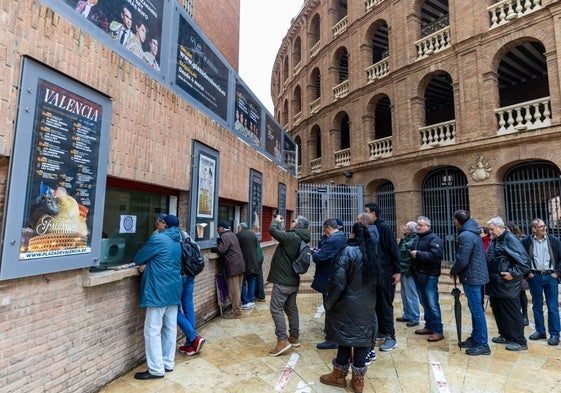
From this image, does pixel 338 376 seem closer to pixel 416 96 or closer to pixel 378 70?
pixel 416 96

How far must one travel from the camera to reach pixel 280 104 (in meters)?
27.4

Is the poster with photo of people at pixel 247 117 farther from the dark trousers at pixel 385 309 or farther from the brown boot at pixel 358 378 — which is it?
the brown boot at pixel 358 378

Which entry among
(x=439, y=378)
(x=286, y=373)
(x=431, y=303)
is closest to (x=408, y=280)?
(x=431, y=303)

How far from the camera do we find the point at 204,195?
18.9 ft

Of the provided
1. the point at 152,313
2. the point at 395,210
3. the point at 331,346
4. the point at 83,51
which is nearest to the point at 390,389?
the point at 331,346

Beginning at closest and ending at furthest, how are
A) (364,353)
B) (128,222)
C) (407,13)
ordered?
(364,353)
(128,222)
(407,13)

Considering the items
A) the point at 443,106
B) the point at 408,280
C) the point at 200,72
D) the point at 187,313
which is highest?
the point at 443,106

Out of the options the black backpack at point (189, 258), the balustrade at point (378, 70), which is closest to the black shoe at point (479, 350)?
the black backpack at point (189, 258)

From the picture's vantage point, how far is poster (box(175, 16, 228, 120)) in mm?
5172

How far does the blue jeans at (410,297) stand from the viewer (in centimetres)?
605

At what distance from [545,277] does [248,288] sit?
5.36 metres

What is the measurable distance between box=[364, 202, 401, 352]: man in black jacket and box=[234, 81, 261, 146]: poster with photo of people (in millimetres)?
3916

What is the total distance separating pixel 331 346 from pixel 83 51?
4785 millimetres

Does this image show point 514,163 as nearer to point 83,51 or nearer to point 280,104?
point 83,51
